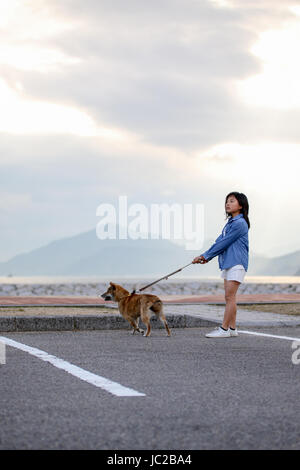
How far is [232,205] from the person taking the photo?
11539mm

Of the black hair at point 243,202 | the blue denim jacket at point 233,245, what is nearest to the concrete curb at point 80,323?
the blue denim jacket at point 233,245

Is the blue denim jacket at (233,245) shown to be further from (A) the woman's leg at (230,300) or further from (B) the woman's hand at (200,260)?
(A) the woman's leg at (230,300)

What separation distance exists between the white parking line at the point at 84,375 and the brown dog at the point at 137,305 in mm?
2072

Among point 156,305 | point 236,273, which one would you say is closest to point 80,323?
point 156,305

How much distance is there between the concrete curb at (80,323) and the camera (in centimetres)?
1327

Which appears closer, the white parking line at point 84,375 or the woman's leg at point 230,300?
the white parking line at point 84,375

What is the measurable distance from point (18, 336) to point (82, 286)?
2237 cm

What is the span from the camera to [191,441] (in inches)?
185

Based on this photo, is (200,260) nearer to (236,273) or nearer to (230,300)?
(236,273)

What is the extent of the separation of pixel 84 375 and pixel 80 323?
6.07m

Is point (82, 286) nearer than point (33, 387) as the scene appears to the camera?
No

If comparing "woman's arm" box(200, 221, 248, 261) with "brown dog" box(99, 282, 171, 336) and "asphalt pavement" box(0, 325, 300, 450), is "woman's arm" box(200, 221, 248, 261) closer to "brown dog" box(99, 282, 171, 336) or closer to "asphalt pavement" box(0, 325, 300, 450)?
"brown dog" box(99, 282, 171, 336)

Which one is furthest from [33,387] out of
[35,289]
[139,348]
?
[35,289]
